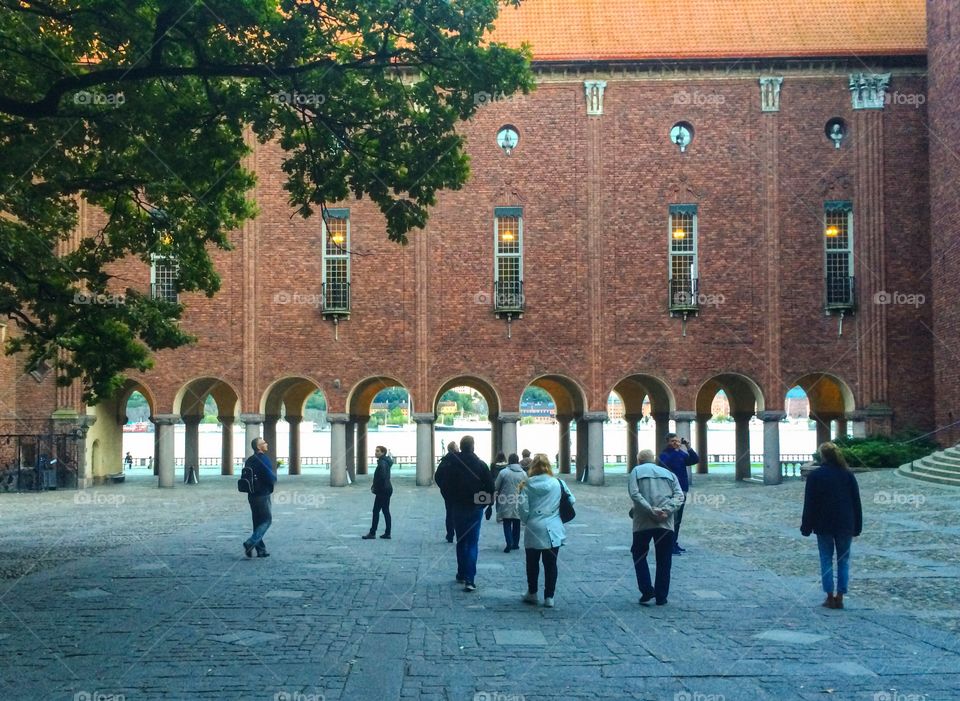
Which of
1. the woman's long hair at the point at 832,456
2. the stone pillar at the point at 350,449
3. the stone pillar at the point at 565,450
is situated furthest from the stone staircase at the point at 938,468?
the stone pillar at the point at 350,449

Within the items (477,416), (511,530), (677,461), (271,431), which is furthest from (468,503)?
(477,416)

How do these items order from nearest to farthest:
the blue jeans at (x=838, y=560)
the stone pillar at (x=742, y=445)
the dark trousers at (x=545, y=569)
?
the blue jeans at (x=838, y=560) → the dark trousers at (x=545, y=569) → the stone pillar at (x=742, y=445)

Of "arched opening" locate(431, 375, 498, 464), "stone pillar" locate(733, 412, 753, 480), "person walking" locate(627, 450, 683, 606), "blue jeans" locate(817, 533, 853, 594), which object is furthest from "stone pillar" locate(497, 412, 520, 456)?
"blue jeans" locate(817, 533, 853, 594)

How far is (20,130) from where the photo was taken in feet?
39.7

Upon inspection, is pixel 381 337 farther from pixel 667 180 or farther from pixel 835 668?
pixel 835 668

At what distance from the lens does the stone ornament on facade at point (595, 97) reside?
1224 inches

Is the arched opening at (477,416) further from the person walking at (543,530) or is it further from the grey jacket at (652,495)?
the grey jacket at (652,495)

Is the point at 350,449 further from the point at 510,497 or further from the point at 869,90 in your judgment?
the point at 869,90

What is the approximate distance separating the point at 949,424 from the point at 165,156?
2471 centimetres

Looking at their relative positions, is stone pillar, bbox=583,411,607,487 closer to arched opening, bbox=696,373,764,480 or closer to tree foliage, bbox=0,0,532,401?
arched opening, bbox=696,373,764,480

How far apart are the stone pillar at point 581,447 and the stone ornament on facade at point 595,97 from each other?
1075 centimetres

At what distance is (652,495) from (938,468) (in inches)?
672

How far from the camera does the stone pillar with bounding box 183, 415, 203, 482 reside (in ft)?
109

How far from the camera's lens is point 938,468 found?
23.2m
